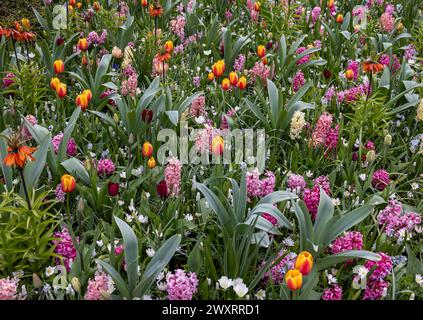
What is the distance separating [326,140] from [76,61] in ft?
7.20

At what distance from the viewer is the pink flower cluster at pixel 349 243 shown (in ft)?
7.13

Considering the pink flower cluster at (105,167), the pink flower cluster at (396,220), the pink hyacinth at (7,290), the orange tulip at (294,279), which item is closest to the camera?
the orange tulip at (294,279)

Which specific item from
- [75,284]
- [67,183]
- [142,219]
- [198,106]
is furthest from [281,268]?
[198,106]

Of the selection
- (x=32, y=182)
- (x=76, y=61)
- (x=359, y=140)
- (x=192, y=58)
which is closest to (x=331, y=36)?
(x=192, y=58)

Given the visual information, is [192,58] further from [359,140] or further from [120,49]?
[359,140]

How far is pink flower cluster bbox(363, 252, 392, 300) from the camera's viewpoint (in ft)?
6.74

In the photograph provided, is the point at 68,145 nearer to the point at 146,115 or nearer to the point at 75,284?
the point at 146,115

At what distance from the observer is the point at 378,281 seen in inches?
81.5

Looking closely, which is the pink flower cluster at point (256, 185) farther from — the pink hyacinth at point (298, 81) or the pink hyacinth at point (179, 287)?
the pink hyacinth at point (298, 81)

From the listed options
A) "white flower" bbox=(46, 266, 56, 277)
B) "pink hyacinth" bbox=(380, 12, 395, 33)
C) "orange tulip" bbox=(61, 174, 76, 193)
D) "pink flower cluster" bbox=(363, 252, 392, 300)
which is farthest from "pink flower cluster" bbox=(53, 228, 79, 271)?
"pink hyacinth" bbox=(380, 12, 395, 33)

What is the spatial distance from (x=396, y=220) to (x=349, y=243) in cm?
34

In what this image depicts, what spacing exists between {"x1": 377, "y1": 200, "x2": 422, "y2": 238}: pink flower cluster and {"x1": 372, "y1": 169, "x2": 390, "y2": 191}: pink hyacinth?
0.34m

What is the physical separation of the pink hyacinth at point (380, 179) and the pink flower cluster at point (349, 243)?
2.17 ft

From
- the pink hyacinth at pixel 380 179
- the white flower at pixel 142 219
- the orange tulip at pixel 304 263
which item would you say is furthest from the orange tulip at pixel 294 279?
the pink hyacinth at pixel 380 179
